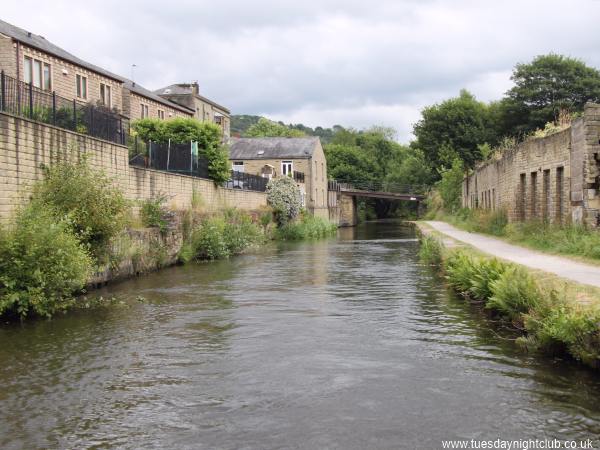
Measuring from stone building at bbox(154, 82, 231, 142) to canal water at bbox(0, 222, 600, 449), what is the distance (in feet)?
138

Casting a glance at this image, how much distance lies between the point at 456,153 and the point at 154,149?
139 ft

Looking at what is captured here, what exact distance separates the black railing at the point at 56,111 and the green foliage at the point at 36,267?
3.62 m

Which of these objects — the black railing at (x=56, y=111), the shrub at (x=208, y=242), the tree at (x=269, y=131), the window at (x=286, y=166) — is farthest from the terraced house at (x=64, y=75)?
the tree at (x=269, y=131)

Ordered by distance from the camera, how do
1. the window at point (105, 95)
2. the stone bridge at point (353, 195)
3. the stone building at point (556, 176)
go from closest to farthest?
the stone building at point (556, 176) < the window at point (105, 95) < the stone bridge at point (353, 195)

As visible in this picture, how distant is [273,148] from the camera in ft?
200

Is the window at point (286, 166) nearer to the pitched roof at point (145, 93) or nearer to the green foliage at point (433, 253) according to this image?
the pitched roof at point (145, 93)

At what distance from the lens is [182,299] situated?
1402cm

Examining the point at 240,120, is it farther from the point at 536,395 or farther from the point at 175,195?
the point at 536,395

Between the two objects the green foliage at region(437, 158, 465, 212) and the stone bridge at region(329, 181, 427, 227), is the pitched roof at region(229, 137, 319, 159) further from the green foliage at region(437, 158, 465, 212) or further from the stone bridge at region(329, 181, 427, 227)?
the green foliage at region(437, 158, 465, 212)

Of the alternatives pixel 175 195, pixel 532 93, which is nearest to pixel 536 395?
pixel 175 195

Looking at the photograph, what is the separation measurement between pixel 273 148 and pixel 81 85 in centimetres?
2792

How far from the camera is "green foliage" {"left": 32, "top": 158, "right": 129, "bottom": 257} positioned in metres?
14.1

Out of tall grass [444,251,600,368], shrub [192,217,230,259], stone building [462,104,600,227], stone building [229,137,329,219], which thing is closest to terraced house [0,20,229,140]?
shrub [192,217,230,259]

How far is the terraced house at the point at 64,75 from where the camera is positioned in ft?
93.4
